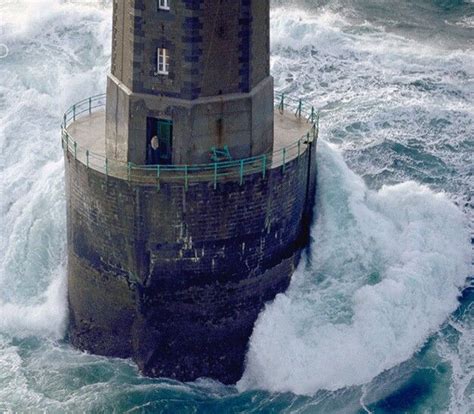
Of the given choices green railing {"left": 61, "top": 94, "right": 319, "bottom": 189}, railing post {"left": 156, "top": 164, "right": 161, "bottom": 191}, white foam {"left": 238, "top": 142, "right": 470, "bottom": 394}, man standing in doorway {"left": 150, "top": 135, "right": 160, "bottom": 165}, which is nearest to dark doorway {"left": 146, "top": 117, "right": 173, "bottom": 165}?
man standing in doorway {"left": 150, "top": 135, "right": 160, "bottom": 165}

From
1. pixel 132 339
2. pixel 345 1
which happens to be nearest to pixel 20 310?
pixel 132 339

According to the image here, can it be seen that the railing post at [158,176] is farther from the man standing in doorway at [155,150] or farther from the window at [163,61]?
the window at [163,61]

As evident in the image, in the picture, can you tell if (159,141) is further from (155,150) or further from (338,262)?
(338,262)

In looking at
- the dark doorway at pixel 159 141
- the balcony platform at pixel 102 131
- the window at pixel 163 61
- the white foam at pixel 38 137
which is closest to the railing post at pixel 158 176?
the dark doorway at pixel 159 141

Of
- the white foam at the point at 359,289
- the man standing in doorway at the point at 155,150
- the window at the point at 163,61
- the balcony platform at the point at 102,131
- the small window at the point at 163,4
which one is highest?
the small window at the point at 163,4

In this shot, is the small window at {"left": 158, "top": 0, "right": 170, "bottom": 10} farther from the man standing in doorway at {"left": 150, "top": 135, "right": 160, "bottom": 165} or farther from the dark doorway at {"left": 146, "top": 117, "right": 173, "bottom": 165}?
the man standing in doorway at {"left": 150, "top": 135, "right": 160, "bottom": 165}

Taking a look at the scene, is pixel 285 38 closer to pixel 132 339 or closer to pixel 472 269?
pixel 472 269

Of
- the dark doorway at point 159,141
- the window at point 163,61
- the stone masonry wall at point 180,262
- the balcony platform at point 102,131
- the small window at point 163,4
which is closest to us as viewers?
the small window at point 163,4
